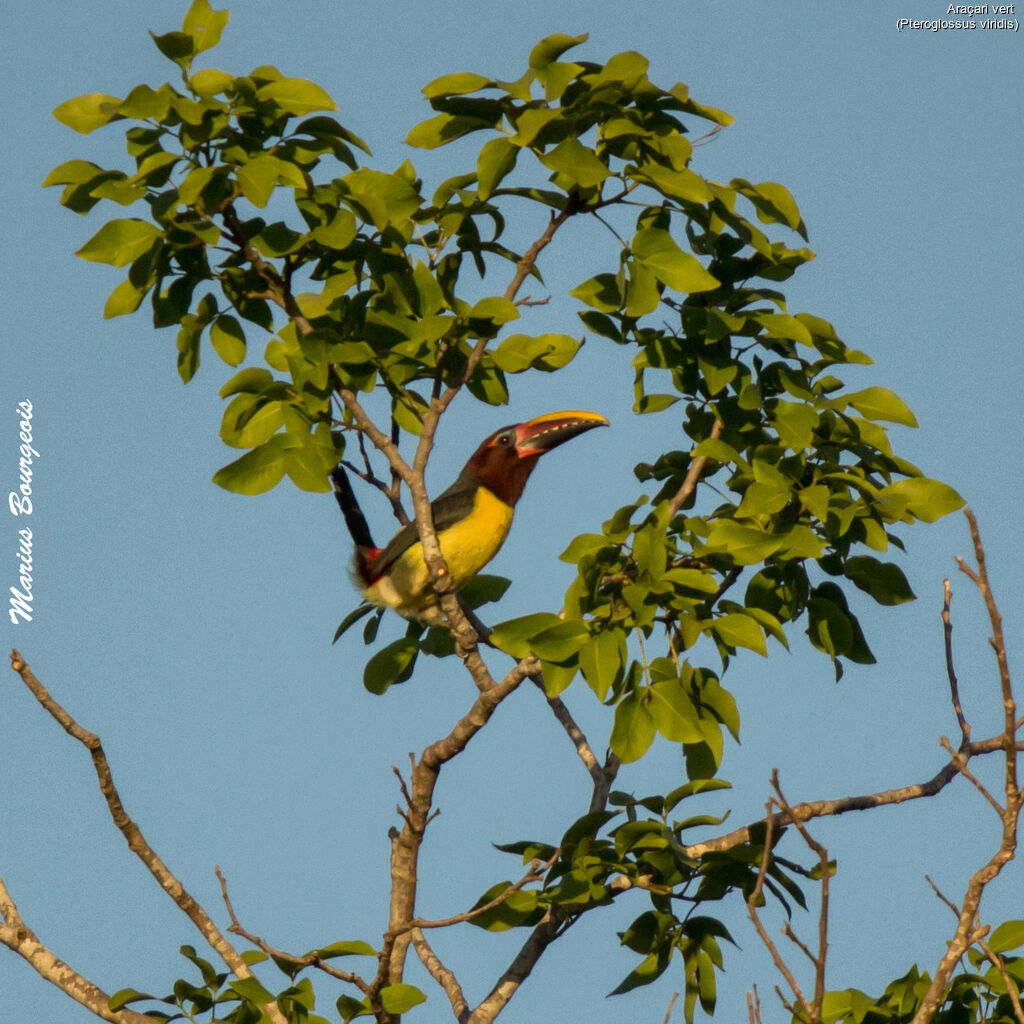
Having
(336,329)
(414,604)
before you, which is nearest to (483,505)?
(414,604)

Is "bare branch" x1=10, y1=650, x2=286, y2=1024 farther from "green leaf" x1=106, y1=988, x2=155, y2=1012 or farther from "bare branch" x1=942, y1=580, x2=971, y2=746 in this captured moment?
"bare branch" x1=942, y1=580, x2=971, y2=746

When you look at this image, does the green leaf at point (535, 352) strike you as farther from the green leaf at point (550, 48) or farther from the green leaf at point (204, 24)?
the green leaf at point (204, 24)

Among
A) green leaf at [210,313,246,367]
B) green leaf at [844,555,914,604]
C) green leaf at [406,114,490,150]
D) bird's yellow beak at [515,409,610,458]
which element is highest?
bird's yellow beak at [515,409,610,458]

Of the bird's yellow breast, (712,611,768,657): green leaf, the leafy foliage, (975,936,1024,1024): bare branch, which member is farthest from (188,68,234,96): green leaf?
(975,936,1024,1024): bare branch

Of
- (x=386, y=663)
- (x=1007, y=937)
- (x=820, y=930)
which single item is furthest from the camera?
(x=386, y=663)

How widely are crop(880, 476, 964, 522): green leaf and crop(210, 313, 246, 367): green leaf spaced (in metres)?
1.95

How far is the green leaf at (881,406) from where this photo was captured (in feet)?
14.5

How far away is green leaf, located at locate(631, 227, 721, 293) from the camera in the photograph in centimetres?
414

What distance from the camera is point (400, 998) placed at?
13.4 ft

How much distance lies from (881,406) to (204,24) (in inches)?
84.6

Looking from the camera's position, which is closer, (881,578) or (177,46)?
(177,46)

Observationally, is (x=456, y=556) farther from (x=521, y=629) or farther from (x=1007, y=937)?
(x=1007, y=937)

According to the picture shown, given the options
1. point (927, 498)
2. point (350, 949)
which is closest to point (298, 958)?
point (350, 949)

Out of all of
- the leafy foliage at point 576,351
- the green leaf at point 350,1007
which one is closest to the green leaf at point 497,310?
the leafy foliage at point 576,351
